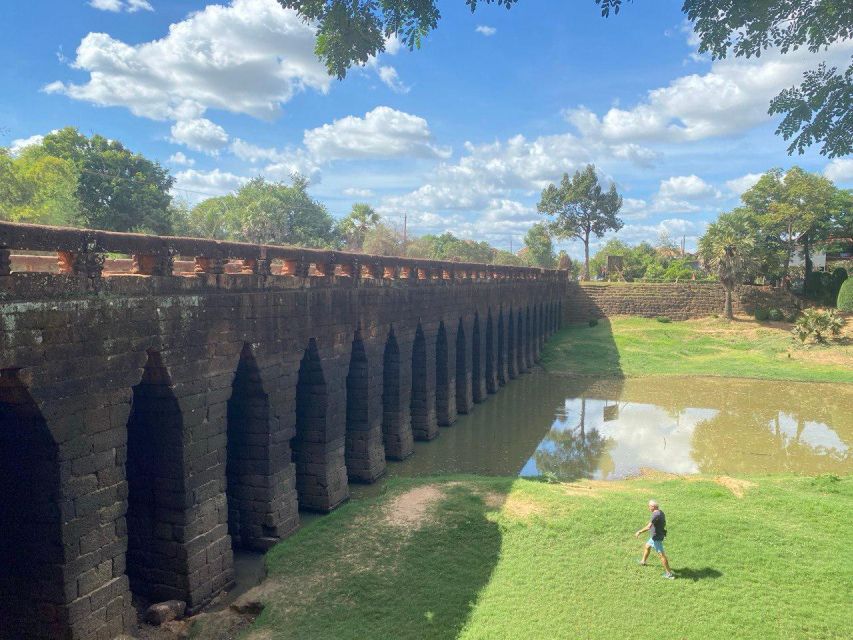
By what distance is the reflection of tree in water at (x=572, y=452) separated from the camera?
637 inches

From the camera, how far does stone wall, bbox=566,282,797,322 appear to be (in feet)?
146

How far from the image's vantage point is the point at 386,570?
9.10m

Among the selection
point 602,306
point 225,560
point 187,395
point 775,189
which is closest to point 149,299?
point 187,395

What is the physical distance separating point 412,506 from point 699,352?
2960cm

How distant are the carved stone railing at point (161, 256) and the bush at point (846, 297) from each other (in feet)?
117

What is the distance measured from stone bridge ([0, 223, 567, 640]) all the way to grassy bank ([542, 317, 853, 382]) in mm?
21918

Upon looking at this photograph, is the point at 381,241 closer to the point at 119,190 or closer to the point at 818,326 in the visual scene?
the point at 119,190

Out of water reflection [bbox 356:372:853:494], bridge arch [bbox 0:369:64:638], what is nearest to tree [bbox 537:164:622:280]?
water reflection [bbox 356:372:853:494]

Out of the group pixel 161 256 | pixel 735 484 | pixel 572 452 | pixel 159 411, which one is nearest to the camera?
pixel 161 256

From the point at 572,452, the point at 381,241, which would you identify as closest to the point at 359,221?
the point at 381,241

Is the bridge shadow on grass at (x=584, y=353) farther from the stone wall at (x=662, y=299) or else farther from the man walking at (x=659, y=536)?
the man walking at (x=659, y=536)

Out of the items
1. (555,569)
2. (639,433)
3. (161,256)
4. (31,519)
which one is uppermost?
(161,256)

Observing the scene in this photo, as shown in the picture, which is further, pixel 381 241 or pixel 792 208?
pixel 381 241

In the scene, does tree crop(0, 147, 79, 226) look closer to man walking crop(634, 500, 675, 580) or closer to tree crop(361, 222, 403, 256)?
tree crop(361, 222, 403, 256)
